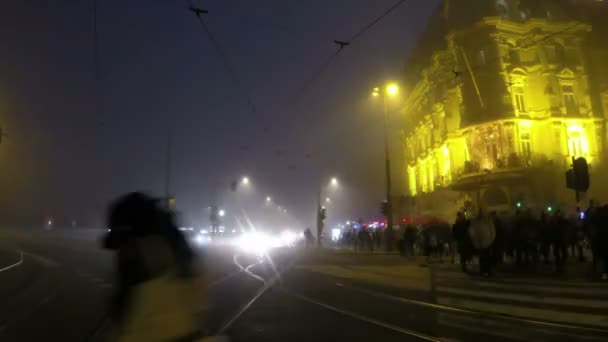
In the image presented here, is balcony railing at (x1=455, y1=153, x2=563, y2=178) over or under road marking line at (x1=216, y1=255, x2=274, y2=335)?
over

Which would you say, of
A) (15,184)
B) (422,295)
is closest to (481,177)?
(422,295)

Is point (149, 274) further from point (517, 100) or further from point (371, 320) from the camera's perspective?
point (517, 100)

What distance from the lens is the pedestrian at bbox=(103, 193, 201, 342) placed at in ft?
7.59

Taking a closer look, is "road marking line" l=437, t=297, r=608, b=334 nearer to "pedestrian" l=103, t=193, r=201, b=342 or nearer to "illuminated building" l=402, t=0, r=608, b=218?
"pedestrian" l=103, t=193, r=201, b=342

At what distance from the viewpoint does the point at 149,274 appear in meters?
2.34

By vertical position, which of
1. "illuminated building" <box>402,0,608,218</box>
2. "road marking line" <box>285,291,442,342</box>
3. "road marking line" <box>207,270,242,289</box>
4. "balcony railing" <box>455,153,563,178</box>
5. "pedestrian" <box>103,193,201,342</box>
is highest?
"illuminated building" <box>402,0,608,218</box>

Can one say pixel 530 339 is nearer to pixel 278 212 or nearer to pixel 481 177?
pixel 481 177

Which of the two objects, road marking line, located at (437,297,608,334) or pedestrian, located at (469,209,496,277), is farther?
pedestrian, located at (469,209,496,277)

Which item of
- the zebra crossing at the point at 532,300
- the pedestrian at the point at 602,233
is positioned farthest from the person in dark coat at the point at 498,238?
the pedestrian at the point at 602,233

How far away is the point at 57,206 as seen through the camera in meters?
60.5

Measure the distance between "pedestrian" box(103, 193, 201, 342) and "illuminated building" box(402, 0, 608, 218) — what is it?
31.5 meters

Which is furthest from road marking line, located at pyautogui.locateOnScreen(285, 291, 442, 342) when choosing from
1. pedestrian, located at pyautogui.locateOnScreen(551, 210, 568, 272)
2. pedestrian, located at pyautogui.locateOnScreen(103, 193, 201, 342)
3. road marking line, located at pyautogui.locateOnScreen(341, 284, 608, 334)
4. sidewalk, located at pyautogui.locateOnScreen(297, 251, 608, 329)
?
pedestrian, located at pyautogui.locateOnScreen(551, 210, 568, 272)

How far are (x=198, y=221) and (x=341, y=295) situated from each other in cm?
7401

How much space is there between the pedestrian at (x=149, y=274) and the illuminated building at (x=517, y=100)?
31489mm
